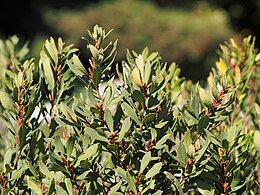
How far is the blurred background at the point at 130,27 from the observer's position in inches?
571

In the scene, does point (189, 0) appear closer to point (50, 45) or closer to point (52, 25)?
point (52, 25)

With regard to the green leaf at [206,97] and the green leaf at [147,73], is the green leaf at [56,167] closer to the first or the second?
the green leaf at [147,73]

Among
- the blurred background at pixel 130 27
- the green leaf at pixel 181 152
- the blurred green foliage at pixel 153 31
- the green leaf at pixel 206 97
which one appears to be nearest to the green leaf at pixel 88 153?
the green leaf at pixel 181 152

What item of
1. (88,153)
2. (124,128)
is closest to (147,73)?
(124,128)

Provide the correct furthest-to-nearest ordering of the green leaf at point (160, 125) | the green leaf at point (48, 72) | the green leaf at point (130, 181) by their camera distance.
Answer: the green leaf at point (48, 72) → the green leaf at point (160, 125) → the green leaf at point (130, 181)

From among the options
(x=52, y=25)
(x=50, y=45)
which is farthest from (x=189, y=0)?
(x=50, y=45)

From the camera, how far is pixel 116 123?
1688 mm

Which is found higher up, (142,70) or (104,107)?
(142,70)

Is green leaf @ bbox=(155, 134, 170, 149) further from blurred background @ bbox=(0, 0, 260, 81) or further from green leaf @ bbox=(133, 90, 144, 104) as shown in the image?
blurred background @ bbox=(0, 0, 260, 81)

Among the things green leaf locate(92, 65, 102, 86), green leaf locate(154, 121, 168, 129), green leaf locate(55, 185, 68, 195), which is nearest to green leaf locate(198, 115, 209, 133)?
green leaf locate(154, 121, 168, 129)

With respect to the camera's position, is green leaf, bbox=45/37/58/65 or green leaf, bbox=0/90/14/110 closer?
green leaf, bbox=0/90/14/110

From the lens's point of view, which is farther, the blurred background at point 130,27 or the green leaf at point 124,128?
the blurred background at point 130,27

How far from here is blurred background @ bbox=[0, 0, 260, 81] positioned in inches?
571

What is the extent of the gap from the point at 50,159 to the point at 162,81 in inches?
15.8
